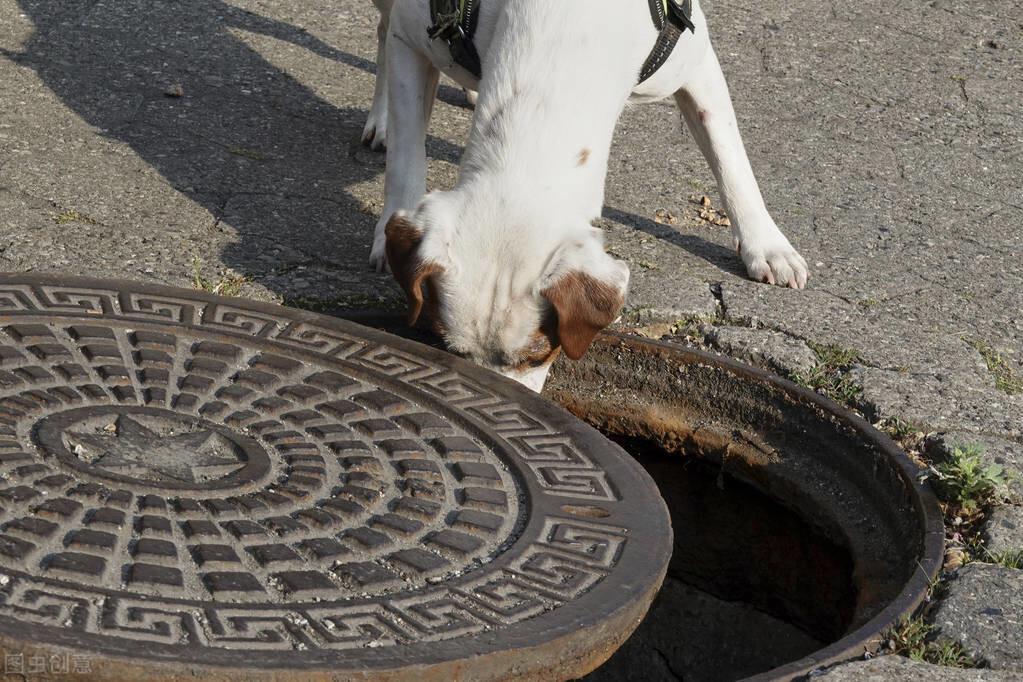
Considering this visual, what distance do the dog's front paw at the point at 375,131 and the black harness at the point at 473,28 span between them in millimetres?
899

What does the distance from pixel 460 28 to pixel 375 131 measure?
3.50ft

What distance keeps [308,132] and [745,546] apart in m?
1.88

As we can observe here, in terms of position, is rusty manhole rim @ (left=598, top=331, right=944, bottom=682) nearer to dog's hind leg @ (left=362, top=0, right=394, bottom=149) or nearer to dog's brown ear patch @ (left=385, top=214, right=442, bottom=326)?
dog's brown ear patch @ (left=385, top=214, right=442, bottom=326)

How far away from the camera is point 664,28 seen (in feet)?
10.2

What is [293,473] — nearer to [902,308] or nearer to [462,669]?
[462,669]

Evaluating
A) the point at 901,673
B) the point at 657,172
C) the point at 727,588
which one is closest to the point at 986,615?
the point at 901,673

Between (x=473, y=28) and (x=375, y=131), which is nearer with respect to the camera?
(x=473, y=28)

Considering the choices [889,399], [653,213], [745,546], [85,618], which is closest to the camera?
[85,618]

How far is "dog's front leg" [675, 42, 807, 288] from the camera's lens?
3.44 m

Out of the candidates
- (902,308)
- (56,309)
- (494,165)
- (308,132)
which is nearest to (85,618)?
(56,309)

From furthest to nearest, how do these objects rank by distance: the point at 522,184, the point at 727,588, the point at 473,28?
the point at 727,588
the point at 473,28
the point at 522,184

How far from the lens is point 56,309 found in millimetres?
2580

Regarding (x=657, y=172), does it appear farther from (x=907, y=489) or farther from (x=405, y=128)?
(x=907, y=489)

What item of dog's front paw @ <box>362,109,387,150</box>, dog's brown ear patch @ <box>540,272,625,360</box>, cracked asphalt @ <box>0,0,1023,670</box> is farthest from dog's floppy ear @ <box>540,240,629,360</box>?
dog's front paw @ <box>362,109,387,150</box>
